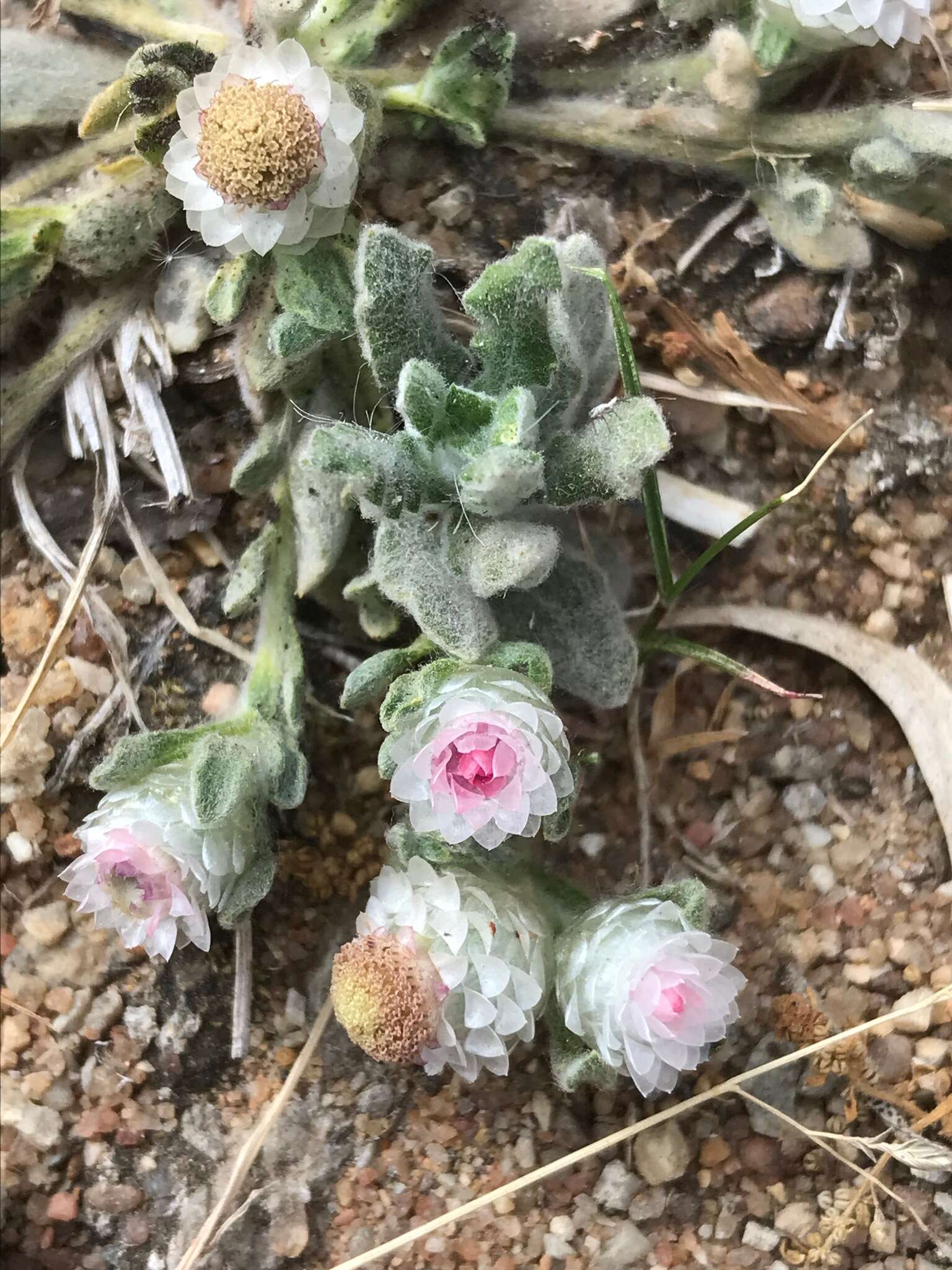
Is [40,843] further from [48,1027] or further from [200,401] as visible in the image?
[200,401]

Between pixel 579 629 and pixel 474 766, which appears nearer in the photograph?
pixel 474 766

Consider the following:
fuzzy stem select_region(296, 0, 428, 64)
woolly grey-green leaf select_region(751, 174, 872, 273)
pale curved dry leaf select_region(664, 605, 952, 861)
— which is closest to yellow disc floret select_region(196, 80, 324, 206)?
fuzzy stem select_region(296, 0, 428, 64)

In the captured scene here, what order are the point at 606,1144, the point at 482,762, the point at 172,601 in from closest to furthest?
the point at 482,762, the point at 606,1144, the point at 172,601

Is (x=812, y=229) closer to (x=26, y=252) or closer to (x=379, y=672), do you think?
(x=379, y=672)

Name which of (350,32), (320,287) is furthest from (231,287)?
(350,32)

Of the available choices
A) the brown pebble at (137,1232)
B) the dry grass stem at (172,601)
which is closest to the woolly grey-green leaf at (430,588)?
the dry grass stem at (172,601)

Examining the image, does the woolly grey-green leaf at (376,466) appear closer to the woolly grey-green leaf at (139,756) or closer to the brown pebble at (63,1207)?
the woolly grey-green leaf at (139,756)
